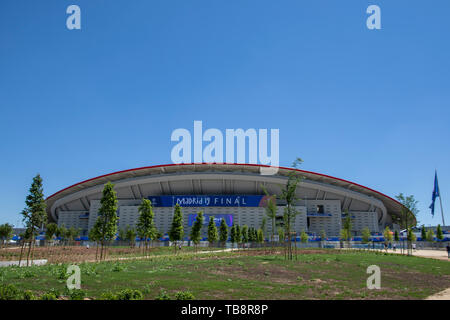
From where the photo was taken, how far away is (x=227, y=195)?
75.4 meters

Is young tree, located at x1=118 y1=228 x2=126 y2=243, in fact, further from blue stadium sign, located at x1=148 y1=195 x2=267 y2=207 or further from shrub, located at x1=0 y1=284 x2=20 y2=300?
shrub, located at x1=0 y1=284 x2=20 y2=300

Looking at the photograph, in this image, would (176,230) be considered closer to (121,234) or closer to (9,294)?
(121,234)

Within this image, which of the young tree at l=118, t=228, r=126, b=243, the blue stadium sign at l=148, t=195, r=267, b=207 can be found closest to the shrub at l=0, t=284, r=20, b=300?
the young tree at l=118, t=228, r=126, b=243

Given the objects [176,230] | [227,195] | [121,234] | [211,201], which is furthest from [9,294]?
[227,195]

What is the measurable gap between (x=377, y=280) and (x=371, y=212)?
241 ft

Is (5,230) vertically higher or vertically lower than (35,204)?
lower

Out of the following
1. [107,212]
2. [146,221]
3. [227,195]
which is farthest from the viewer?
[227,195]

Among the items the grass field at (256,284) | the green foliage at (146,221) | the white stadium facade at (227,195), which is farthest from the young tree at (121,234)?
the grass field at (256,284)

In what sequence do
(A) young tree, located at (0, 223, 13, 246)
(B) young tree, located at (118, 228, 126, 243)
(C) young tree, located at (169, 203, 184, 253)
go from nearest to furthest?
(C) young tree, located at (169, 203, 184, 253) < (A) young tree, located at (0, 223, 13, 246) < (B) young tree, located at (118, 228, 126, 243)

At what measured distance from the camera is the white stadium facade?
74.6 m

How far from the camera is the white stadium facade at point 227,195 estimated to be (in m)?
74.6

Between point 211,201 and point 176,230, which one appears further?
point 211,201

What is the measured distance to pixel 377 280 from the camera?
540 inches
